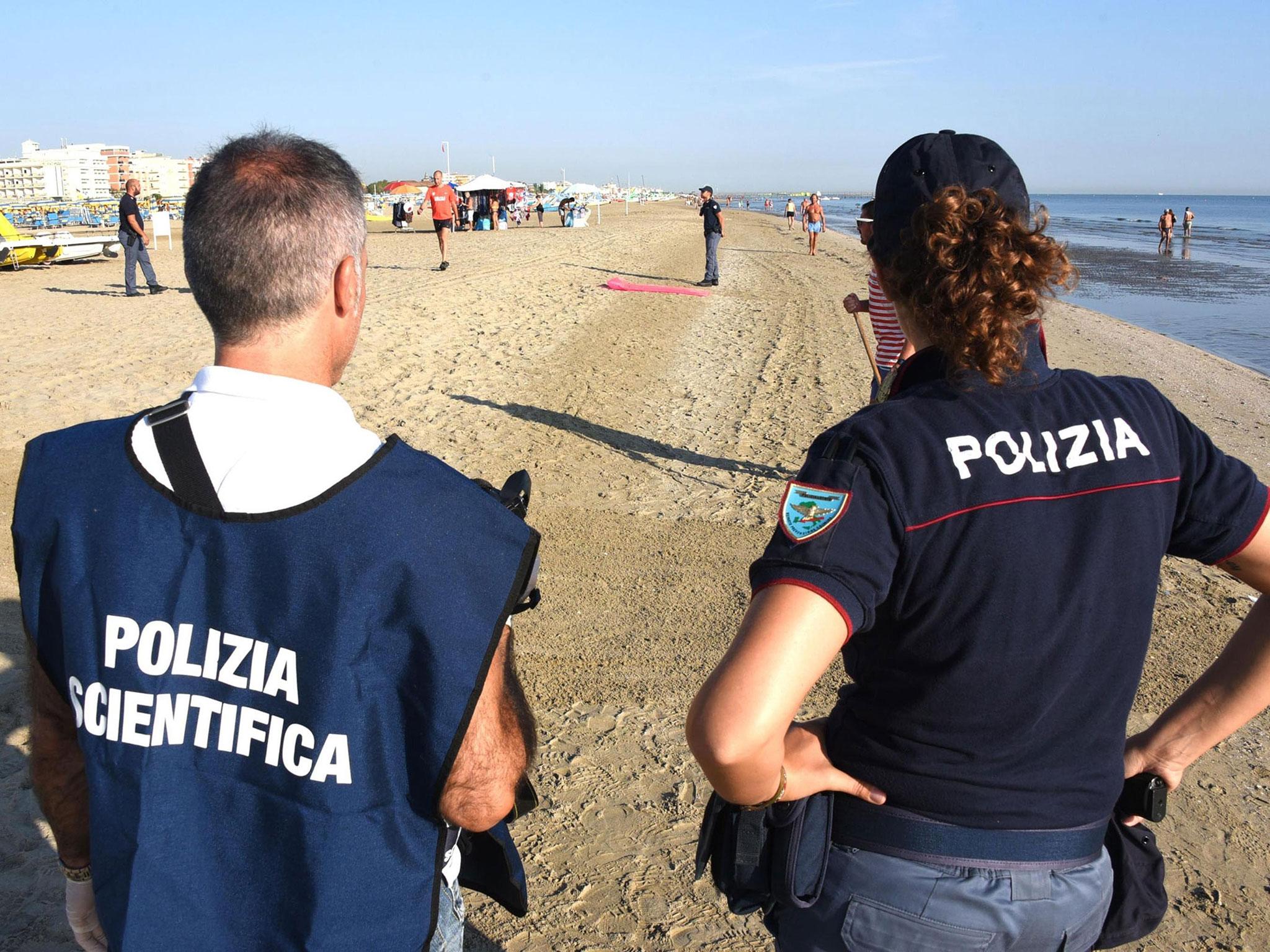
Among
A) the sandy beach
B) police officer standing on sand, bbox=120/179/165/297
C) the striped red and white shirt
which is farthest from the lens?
police officer standing on sand, bbox=120/179/165/297

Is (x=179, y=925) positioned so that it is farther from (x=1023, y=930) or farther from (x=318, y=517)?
(x=1023, y=930)

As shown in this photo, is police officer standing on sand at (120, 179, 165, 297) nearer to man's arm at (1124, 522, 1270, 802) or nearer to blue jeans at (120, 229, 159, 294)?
blue jeans at (120, 229, 159, 294)

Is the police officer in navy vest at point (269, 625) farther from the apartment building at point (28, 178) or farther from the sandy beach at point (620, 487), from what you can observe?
the apartment building at point (28, 178)

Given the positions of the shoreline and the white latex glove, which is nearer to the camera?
the white latex glove

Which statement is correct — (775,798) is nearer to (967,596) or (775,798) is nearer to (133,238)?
(967,596)

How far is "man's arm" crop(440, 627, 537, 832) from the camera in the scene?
1362 mm

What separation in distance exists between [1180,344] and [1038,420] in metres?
17.2

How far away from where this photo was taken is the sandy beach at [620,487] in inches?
123

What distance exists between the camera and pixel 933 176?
4.80 feet

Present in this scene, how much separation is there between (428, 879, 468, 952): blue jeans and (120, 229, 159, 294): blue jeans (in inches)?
622

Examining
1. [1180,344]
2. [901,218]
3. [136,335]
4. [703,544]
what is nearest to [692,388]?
[703,544]

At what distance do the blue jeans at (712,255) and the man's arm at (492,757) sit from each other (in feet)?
56.8

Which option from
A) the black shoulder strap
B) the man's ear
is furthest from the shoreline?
the black shoulder strap

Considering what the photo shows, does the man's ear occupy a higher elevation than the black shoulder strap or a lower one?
higher
